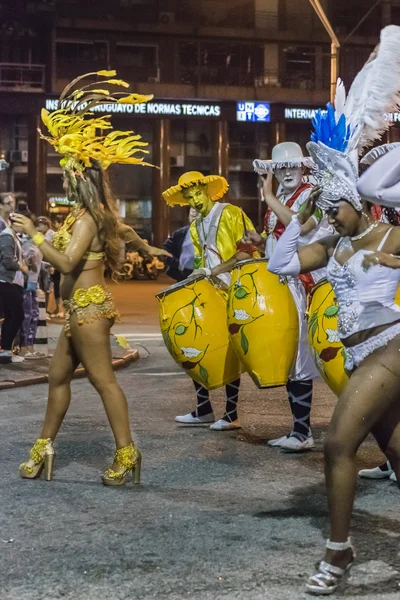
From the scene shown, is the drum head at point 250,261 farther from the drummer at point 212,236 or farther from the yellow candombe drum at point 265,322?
the drummer at point 212,236

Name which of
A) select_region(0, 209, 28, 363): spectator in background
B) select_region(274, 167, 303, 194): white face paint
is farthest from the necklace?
select_region(0, 209, 28, 363): spectator in background

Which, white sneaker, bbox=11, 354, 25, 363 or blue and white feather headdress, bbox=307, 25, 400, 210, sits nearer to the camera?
blue and white feather headdress, bbox=307, 25, 400, 210

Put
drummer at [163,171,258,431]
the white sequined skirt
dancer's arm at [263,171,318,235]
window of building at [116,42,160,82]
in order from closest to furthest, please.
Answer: the white sequined skirt < dancer's arm at [263,171,318,235] < drummer at [163,171,258,431] < window of building at [116,42,160,82]

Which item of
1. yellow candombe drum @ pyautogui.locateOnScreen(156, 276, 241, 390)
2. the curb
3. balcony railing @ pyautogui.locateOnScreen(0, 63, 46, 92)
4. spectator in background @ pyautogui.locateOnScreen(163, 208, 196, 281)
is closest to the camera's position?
yellow candombe drum @ pyautogui.locateOnScreen(156, 276, 241, 390)

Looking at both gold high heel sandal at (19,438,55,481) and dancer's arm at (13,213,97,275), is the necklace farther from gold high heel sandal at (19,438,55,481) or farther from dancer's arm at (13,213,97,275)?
gold high heel sandal at (19,438,55,481)

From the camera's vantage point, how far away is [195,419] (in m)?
8.51

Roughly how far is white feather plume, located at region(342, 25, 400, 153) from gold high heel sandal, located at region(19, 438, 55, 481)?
2.72 metres

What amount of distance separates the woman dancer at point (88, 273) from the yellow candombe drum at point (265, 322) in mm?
1144

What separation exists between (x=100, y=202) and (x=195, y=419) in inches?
109

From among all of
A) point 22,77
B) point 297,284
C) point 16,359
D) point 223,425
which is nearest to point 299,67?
point 22,77

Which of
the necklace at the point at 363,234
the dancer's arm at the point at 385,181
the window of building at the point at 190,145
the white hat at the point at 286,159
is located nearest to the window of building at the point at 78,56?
the window of building at the point at 190,145

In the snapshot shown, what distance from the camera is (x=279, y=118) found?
49.6 m

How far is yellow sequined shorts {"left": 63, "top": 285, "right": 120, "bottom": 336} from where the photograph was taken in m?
6.23

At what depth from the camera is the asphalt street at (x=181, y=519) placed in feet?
14.5
